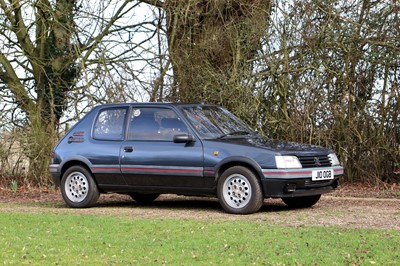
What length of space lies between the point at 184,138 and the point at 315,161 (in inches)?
83.8

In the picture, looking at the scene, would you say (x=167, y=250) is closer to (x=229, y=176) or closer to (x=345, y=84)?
(x=229, y=176)

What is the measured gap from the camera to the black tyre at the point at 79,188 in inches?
548

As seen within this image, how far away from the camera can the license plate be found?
40.9 ft

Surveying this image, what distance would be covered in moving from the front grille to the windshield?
1.49 m

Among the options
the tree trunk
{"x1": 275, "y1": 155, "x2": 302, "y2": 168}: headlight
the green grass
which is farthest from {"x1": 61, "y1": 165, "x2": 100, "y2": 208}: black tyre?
the tree trunk

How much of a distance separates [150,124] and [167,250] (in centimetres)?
507

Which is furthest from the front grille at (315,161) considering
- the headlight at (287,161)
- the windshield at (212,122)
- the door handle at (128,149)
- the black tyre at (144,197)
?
the black tyre at (144,197)

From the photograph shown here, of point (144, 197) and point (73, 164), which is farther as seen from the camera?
point (144, 197)

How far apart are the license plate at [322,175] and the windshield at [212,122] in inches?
65.4

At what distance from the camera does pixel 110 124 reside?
46.1ft

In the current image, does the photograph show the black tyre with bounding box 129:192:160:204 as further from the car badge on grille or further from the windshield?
the car badge on grille

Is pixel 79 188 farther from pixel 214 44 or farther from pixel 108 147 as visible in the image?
pixel 214 44

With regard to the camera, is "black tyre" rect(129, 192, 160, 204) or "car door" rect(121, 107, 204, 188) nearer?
"car door" rect(121, 107, 204, 188)

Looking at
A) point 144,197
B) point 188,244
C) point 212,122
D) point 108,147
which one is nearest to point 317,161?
point 212,122
